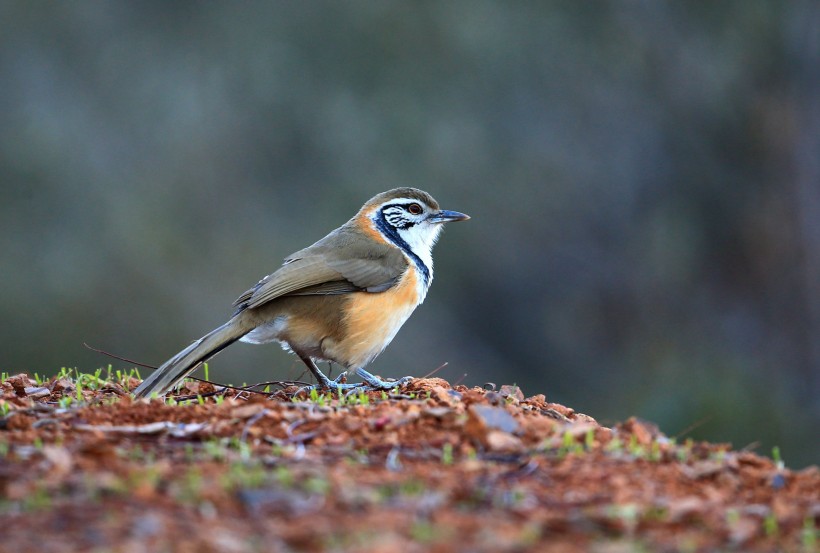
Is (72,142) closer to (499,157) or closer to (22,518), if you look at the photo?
(499,157)

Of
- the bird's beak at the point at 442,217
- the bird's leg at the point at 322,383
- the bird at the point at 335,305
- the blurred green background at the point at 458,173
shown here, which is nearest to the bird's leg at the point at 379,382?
the bird at the point at 335,305

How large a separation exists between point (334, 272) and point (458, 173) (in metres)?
12.9

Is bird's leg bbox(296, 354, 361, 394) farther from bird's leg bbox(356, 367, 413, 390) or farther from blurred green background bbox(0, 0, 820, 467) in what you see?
blurred green background bbox(0, 0, 820, 467)

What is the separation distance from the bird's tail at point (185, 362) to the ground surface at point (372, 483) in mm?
722

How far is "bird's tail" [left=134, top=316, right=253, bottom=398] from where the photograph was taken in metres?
7.29

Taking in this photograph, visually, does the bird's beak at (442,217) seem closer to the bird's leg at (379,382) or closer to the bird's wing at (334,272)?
the bird's wing at (334,272)

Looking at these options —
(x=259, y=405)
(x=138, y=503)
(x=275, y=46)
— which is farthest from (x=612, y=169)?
(x=138, y=503)

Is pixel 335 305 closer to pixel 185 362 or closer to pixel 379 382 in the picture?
pixel 379 382

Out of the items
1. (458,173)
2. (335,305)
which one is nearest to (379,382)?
(335,305)

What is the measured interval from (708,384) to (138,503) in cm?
1560

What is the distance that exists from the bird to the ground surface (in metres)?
1.87

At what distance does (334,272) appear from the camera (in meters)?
8.64

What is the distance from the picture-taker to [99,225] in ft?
66.5

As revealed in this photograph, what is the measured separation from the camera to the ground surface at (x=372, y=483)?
13.5 feet
